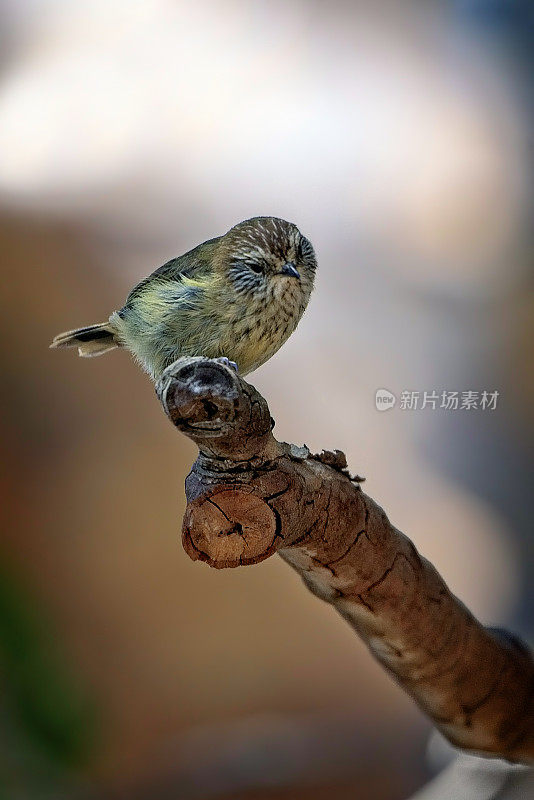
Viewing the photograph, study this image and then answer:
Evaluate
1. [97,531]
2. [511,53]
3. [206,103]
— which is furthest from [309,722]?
[511,53]

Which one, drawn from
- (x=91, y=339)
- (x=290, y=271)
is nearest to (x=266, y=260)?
(x=290, y=271)

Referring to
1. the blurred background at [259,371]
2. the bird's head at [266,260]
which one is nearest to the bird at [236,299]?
the bird's head at [266,260]

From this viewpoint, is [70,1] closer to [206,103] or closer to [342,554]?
[206,103]

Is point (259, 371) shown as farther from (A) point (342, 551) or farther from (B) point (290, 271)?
(A) point (342, 551)

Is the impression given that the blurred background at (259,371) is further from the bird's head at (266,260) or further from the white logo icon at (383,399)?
the bird's head at (266,260)

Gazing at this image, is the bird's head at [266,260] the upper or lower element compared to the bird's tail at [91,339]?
upper

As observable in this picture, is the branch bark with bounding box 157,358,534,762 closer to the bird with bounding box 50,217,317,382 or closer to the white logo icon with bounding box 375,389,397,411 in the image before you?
the bird with bounding box 50,217,317,382
